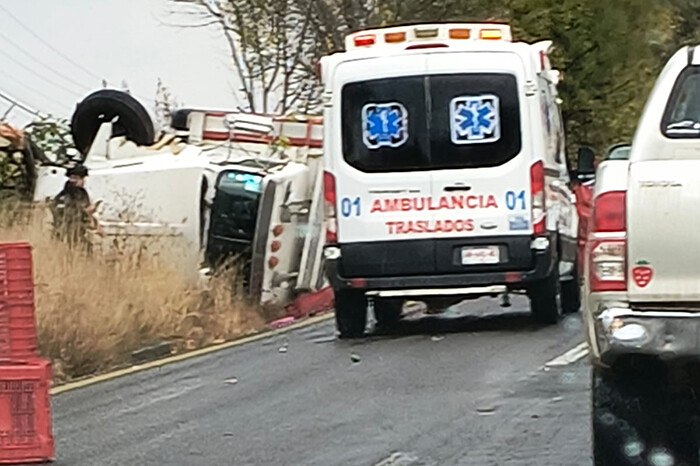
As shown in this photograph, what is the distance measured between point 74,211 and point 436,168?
532 centimetres

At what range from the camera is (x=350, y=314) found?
15508 millimetres

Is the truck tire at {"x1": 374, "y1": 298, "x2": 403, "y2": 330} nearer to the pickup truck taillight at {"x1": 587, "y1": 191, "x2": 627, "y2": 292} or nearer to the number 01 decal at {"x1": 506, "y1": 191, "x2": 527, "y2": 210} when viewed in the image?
the number 01 decal at {"x1": 506, "y1": 191, "x2": 527, "y2": 210}

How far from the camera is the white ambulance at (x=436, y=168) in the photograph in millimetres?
14750

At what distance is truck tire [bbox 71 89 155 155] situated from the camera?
856 inches

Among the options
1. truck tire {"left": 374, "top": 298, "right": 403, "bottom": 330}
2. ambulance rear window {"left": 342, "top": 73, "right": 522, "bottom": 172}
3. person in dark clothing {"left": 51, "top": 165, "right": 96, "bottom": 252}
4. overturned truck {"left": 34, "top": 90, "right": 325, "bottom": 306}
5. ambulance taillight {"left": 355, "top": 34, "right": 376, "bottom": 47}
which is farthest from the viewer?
overturned truck {"left": 34, "top": 90, "right": 325, "bottom": 306}

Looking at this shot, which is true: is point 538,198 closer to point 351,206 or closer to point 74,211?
point 351,206

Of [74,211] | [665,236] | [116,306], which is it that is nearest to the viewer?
[665,236]

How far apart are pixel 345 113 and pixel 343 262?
1315 millimetres

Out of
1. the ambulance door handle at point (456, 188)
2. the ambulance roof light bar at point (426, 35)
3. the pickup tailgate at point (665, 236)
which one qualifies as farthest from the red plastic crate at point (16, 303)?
the ambulance roof light bar at point (426, 35)

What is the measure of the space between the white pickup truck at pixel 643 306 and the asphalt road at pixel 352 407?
64.1 inches

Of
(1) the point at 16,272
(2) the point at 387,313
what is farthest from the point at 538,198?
(1) the point at 16,272

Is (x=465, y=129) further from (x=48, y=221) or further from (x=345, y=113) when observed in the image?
(x=48, y=221)

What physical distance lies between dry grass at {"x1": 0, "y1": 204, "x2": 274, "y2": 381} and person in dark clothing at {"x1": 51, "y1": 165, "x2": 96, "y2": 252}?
0.67 ft

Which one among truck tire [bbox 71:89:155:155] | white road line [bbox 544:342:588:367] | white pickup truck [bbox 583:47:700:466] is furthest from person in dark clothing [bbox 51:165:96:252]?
white pickup truck [bbox 583:47:700:466]
